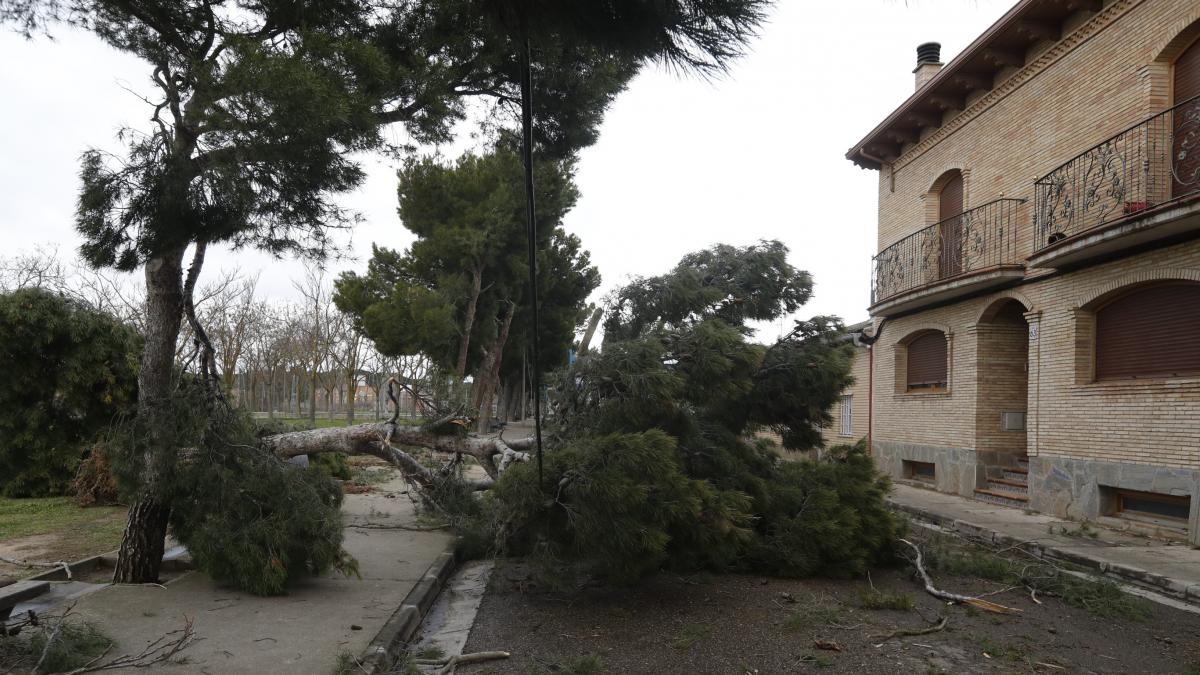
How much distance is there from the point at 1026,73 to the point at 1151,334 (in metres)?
4.70

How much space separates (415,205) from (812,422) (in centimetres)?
1910

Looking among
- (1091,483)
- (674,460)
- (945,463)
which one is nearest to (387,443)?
(674,460)

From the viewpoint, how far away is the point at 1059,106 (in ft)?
36.1

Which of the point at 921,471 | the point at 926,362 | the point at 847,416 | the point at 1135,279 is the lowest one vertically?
the point at 921,471

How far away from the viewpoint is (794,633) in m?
5.12

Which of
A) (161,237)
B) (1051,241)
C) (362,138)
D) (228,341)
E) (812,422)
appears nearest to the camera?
(161,237)

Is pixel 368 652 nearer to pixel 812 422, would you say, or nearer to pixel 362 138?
pixel 362 138

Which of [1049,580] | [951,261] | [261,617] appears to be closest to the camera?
[261,617]

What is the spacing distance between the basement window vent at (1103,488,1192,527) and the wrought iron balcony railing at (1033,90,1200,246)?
3.39 meters

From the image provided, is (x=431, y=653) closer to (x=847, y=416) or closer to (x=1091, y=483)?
(x=1091, y=483)

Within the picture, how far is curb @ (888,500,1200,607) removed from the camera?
6.44 metres

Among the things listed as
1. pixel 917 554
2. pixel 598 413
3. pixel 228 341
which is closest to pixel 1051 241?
pixel 917 554

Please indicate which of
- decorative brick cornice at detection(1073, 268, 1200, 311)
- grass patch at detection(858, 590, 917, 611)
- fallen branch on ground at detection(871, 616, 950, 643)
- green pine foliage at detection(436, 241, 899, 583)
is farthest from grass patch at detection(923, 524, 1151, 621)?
decorative brick cornice at detection(1073, 268, 1200, 311)

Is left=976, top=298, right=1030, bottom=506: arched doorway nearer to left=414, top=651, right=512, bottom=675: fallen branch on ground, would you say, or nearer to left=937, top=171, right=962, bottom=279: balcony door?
left=937, top=171, right=962, bottom=279: balcony door
